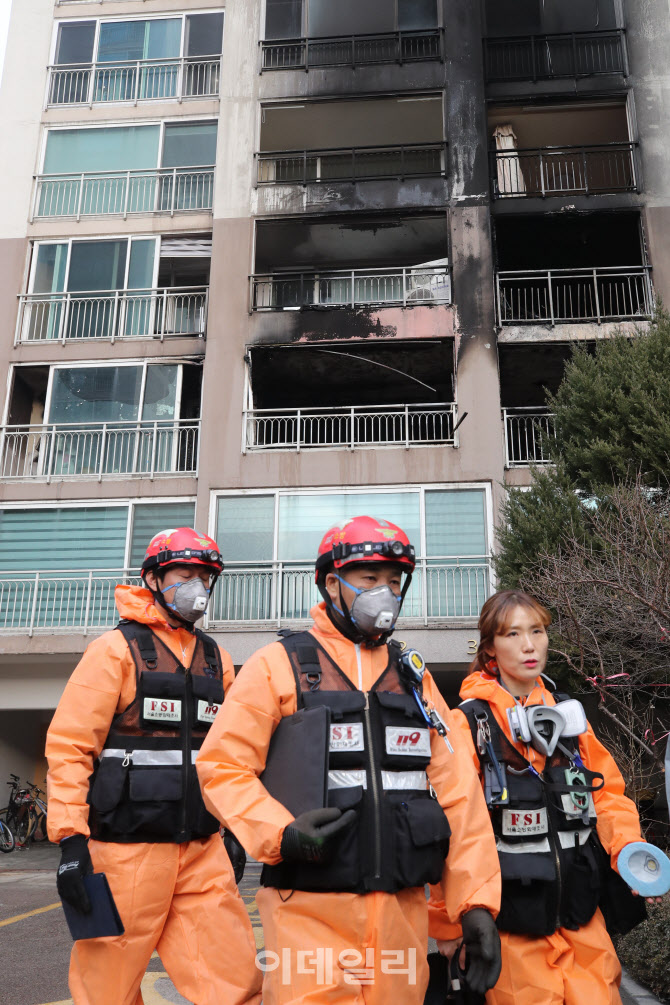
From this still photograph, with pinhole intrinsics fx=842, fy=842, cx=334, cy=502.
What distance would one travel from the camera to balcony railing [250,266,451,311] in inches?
696

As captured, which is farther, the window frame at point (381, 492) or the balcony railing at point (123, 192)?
the balcony railing at point (123, 192)

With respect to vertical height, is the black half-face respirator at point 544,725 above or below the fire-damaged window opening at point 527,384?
→ below

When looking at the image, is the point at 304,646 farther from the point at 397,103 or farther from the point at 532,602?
the point at 397,103

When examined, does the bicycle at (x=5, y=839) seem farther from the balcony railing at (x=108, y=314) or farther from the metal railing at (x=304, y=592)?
the balcony railing at (x=108, y=314)

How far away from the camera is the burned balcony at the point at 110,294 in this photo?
18219 mm

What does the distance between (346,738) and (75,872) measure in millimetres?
1470

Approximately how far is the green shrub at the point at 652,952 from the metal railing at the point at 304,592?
31.0 ft

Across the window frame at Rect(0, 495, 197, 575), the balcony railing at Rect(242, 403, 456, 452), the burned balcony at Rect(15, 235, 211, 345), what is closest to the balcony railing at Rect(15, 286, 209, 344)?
the burned balcony at Rect(15, 235, 211, 345)

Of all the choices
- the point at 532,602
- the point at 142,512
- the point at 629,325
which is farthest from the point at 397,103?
the point at 532,602

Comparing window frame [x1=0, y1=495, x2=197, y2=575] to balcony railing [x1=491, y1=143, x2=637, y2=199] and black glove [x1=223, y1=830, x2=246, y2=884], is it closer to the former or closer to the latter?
balcony railing [x1=491, y1=143, x2=637, y2=199]

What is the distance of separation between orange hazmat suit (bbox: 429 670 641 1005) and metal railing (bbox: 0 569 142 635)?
538 inches

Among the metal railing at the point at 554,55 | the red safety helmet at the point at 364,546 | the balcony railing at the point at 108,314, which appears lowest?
the red safety helmet at the point at 364,546

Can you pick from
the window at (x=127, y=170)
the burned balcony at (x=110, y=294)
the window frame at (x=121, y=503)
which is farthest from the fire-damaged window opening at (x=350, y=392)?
the window at (x=127, y=170)

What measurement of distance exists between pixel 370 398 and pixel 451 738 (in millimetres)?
16472
